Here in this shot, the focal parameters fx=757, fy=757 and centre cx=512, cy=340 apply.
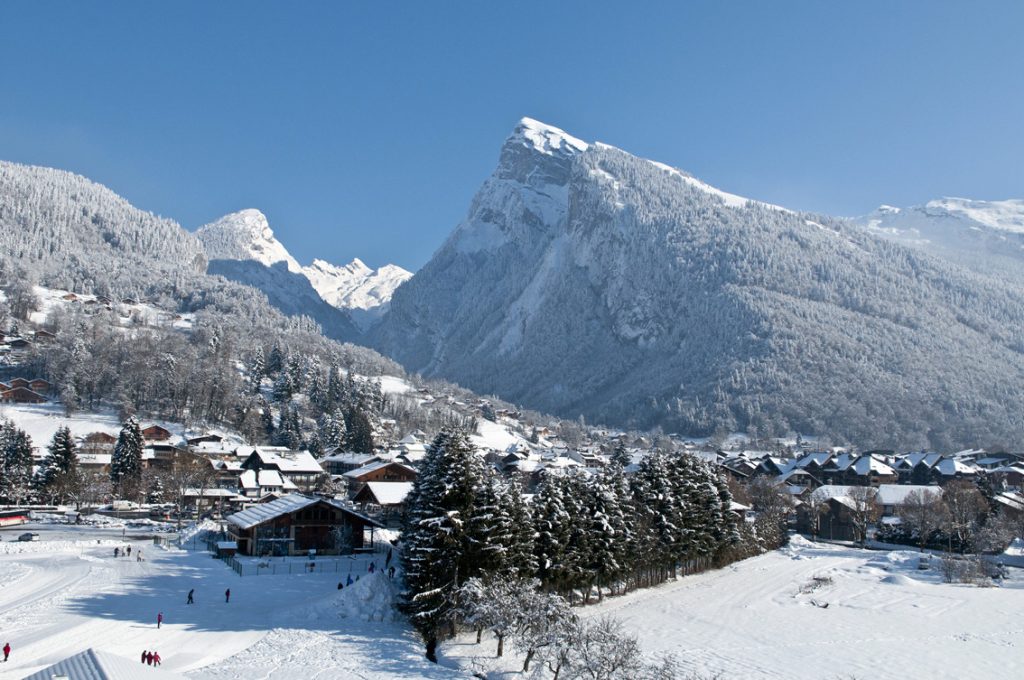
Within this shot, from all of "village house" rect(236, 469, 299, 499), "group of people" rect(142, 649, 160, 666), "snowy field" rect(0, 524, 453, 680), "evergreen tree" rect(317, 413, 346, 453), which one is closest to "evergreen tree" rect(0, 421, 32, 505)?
"village house" rect(236, 469, 299, 499)

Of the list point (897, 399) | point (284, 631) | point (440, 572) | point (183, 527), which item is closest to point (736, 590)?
Answer: point (440, 572)

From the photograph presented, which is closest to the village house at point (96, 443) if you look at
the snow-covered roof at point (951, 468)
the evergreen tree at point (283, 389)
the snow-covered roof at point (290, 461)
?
the snow-covered roof at point (290, 461)

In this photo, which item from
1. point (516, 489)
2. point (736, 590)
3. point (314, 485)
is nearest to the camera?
point (516, 489)

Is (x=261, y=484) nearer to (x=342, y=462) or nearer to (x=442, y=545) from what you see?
(x=342, y=462)

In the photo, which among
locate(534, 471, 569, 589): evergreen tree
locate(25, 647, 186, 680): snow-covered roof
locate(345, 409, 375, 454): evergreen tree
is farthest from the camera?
locate(345, 409, 375, 454): evergreen tree

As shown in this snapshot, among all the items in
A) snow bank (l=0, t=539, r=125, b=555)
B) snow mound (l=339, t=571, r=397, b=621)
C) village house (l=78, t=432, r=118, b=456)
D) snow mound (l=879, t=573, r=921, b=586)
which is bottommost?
snow mound (l=879, t=573, r=921, b=586)

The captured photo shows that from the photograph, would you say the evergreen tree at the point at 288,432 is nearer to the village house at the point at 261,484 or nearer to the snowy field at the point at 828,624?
the village house at the point at 261,484

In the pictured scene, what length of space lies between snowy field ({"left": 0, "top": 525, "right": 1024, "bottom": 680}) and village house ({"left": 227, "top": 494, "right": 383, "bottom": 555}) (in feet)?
12.6

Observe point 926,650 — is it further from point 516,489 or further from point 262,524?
point 262,524

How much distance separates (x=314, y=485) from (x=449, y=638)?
6265 cm

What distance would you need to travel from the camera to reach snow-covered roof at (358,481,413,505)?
244 feet

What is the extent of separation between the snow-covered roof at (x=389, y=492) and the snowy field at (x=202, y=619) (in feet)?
76.7

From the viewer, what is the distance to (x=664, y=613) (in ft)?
153

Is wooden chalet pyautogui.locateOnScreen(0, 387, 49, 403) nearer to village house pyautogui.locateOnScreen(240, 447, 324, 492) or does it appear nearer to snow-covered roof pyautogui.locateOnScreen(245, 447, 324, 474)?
snow-covered roof pyautogui.locateOnScreen(245, 447, 324, 474)
